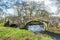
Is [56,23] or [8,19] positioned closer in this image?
[56,23]

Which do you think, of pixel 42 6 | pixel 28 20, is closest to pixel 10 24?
pixel 28 20

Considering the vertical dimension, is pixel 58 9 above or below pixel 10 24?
above

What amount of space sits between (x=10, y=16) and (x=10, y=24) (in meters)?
2.20

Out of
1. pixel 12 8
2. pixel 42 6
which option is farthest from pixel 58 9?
pixel 12 8

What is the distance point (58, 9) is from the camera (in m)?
54.4

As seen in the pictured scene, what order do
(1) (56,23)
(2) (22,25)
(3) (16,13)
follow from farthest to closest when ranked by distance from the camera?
(3) (16,13) → (2) (22,25) → (1) (56,23)

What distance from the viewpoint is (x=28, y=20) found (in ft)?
179

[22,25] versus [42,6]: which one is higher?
[42,6]

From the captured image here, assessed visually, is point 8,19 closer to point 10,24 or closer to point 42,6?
point 10,24

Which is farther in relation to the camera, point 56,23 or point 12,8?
point 12,8

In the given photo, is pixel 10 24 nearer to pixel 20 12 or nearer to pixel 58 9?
pixel 20 12

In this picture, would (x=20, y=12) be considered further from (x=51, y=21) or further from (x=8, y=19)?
(x=51, y=21)

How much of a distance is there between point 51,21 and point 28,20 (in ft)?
18.8

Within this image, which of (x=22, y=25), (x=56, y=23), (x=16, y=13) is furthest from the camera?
(x=16, y=13)
